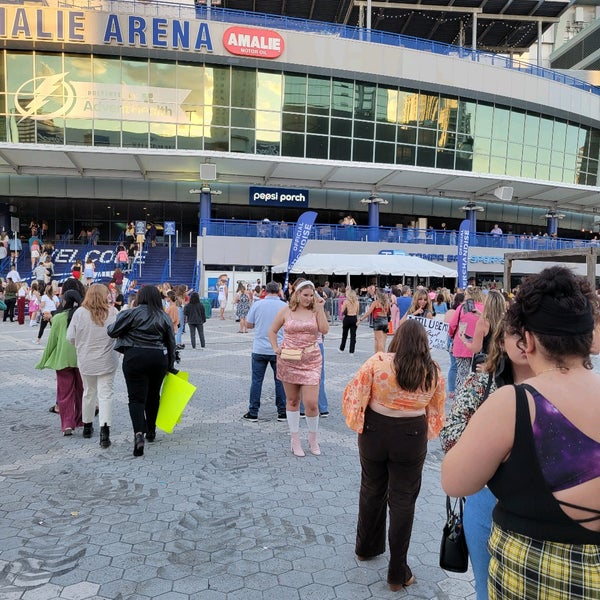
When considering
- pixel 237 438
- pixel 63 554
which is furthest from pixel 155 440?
pixel 63 554

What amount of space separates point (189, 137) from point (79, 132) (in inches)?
217

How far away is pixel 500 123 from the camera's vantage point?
30.5 meters

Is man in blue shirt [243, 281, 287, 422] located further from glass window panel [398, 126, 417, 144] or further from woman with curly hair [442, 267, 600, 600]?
glass window panel [398, 126, 417, 144]

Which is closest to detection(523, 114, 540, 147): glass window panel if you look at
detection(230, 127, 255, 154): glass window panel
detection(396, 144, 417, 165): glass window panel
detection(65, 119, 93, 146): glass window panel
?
detection(396, 144, 417, 165): glass window panel

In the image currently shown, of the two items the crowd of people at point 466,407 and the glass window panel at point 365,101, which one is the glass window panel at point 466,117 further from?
the crowd of people at point 466,407

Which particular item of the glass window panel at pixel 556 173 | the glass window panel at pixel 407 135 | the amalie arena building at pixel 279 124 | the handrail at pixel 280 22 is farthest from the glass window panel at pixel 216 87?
the glass window panel at pixel 556 173

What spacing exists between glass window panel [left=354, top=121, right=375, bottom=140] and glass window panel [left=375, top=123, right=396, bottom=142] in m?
0.37

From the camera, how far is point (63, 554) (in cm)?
334

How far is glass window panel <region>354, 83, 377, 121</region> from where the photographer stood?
27547mm

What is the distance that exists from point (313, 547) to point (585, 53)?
62568 millimetres

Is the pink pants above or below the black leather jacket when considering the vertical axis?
below

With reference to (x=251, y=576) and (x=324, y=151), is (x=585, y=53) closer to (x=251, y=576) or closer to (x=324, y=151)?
(x=324, y=151)

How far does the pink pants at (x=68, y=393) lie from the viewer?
577 centimetres

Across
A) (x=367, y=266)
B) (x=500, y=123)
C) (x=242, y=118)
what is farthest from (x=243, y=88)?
(x=500, y=123)
